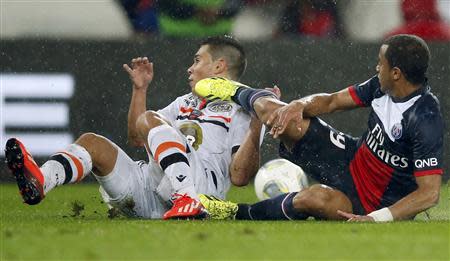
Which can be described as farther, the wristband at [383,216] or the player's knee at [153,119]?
the player's knee at [153,119]

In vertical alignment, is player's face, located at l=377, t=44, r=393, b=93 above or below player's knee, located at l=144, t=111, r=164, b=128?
above

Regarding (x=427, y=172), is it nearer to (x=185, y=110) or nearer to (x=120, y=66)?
(x=185, y=110)

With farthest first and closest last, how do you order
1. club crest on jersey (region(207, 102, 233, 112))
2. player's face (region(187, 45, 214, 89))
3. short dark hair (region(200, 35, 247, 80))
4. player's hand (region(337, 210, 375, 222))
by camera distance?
short dark hair (region(200, 35, 247, 80))
player's face (region(187, 45, 214, 89))
club crest on jersey (region(207, 102, 233, 112))
player's hand (region(337, 210, 375, 222))

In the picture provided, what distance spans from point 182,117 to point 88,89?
10.7 ft

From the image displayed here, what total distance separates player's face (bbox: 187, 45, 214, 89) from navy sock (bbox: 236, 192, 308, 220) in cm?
103

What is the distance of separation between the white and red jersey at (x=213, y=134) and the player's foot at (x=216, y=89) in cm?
10

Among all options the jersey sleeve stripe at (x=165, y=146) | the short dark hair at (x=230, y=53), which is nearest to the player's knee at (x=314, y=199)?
the jersey sleeve stripe at (x=165, y=146)

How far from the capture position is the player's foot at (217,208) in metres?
7.58

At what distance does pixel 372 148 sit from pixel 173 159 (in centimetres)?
114

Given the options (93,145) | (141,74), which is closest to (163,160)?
(93,145)

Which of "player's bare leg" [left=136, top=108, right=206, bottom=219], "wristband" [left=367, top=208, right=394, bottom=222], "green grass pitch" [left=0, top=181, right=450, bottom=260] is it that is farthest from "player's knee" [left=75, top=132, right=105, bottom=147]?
"wristband" [left=367, top=208, right=394, bottom=222]

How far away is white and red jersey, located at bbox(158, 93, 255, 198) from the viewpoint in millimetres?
7941

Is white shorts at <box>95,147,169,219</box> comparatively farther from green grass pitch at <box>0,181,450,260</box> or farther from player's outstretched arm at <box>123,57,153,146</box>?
player's outstretched arm at <box>123,57,153,146</box>

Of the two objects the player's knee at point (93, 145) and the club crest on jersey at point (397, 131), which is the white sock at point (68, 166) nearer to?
the player's knee at point (93, 145)
